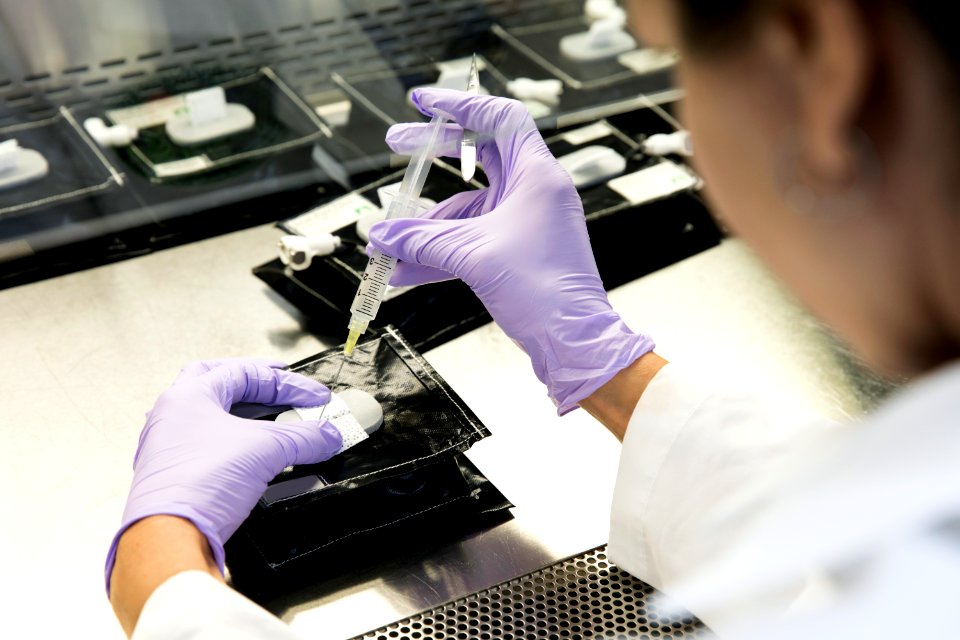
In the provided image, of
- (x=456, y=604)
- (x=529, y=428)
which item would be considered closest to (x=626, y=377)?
(x=529, y=428)

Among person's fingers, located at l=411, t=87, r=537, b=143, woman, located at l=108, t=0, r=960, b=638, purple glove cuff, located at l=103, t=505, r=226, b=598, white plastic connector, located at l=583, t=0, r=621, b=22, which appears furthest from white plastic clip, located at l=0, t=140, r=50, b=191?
woman, located at l=108, t=0, r=960, b=638

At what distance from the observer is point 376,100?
2.01 metres

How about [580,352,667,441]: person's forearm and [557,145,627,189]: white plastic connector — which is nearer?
[580,352,667,441]: person's forearm

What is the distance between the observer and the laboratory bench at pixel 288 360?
121 centimetres

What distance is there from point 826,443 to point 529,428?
77 centimetres

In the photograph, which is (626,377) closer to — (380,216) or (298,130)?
(380,216)

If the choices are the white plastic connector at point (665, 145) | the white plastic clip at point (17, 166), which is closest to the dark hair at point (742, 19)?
the white plastic connector at point (665, 145)

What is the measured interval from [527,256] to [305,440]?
366 mm

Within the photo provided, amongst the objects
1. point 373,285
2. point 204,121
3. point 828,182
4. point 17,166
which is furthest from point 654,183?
point 828,182

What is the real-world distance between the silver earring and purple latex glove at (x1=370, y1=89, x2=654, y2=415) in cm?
65

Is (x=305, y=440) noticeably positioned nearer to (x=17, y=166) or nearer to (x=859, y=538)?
(x=859, y=538)

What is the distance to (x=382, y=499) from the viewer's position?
48.0 inches

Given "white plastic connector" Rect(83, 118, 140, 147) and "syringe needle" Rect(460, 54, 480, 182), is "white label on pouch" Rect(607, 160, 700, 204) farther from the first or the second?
"white plastic connector" Rect(83, 118, 140, 147)

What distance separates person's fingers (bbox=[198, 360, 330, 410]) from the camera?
4.21 ft
